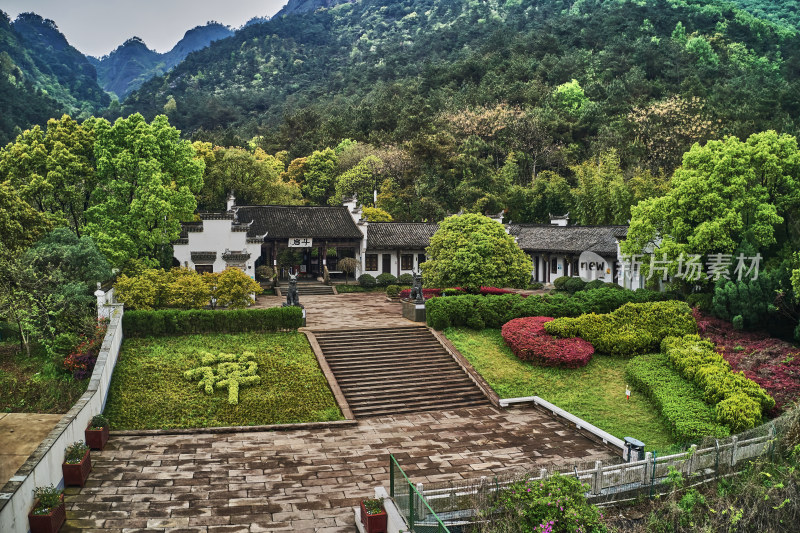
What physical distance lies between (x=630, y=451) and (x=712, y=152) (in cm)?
1353

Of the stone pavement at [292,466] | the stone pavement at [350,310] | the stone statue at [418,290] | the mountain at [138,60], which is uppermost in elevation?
the mountain at [138,60]

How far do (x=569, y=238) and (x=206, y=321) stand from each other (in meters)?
19.6

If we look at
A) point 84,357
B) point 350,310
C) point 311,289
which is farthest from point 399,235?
point 84,357

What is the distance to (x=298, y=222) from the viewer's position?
34.9 metres

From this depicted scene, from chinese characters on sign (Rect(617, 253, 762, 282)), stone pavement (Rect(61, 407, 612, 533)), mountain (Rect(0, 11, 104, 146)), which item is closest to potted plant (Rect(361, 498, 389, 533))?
stone pavement (Rect(61, 407, 612, 533))

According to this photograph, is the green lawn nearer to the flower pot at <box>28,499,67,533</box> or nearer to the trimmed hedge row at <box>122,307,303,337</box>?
the trimmed hedge row at <box>122,307,303,337</box>

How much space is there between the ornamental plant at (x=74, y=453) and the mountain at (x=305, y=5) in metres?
152

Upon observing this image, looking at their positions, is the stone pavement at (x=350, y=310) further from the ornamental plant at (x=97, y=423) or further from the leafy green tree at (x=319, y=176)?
the leafy green tree at (x=319, y=176)

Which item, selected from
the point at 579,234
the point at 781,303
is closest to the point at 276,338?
the point at 781,303

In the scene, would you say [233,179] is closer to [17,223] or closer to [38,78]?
[17,223]

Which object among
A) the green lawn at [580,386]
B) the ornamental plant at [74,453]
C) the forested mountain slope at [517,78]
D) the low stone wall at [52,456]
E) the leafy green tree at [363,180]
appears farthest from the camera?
the forested mountain slope at [517,78]

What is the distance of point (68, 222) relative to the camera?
84.0 feet

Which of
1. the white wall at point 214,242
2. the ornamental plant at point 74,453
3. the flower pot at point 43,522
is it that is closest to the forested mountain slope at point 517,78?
the white wall at point 214,242

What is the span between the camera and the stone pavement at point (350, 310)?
2355cm
